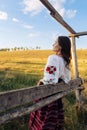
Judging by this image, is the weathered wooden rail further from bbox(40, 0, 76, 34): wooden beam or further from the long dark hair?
bbox(40, 0, 76, 34): wooden beam

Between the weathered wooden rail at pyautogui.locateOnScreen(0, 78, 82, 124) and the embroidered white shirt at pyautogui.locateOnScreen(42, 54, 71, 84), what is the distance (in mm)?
118

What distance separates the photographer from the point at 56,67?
5.21m

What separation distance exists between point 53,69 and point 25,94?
0.65 meters

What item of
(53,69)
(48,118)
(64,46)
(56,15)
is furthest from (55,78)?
(56,15)

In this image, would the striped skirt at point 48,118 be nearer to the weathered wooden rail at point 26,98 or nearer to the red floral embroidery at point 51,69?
the weathered wooden rail at point 26,98

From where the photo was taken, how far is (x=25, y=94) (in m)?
4.73

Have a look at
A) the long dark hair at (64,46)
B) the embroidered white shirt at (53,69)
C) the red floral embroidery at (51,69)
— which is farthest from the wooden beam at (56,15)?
the red floral embroidery at (51,69)

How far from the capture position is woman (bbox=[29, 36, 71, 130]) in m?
5.21

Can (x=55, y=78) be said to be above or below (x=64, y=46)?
below

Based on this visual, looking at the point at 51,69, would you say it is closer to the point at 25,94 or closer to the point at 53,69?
the point at 53,69

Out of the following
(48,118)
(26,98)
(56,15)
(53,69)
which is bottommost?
(48,118)

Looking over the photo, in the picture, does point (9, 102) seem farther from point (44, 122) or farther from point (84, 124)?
point (84, 124)

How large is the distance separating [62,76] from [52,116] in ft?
2.01

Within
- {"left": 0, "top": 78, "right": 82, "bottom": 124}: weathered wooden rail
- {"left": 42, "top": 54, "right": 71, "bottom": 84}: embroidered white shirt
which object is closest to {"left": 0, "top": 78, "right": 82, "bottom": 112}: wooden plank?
{"left": 0, "top": 78, "right": 82, "bottom": 124}: weathered wooden rail
